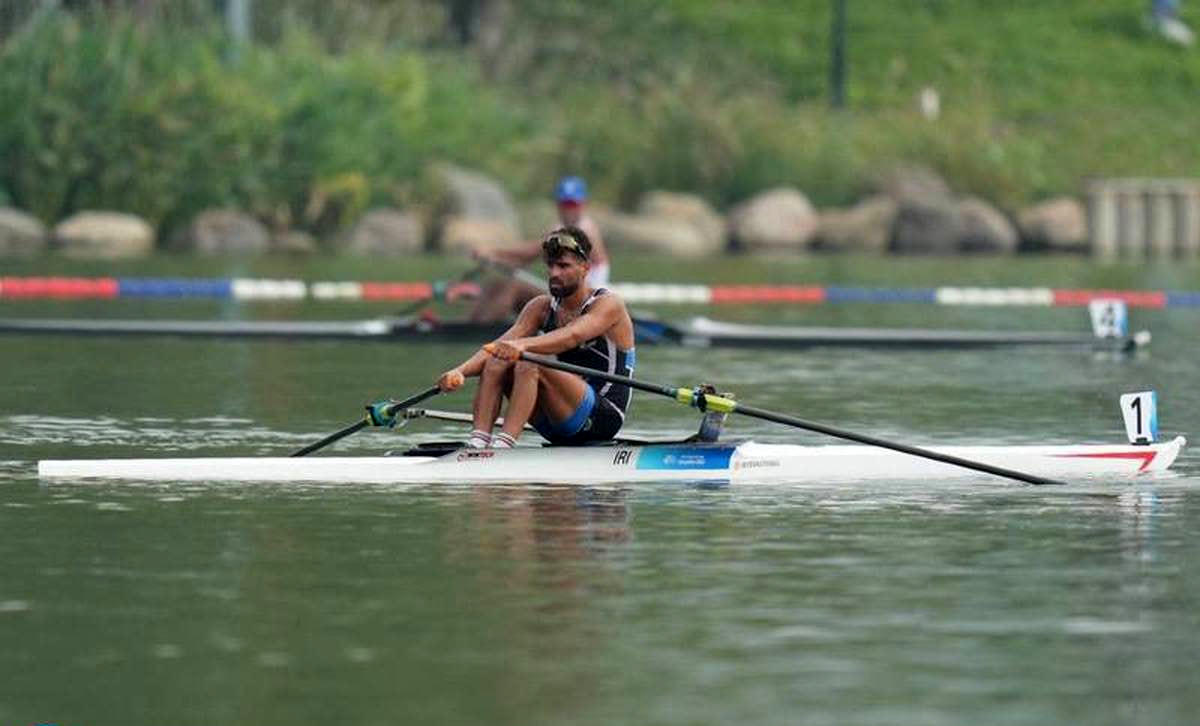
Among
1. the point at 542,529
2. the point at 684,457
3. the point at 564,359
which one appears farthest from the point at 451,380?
the point at 542,529

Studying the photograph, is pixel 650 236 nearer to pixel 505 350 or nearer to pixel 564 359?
pixel 564 359

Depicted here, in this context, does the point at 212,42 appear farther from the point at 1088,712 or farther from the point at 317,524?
the point at 1088,712

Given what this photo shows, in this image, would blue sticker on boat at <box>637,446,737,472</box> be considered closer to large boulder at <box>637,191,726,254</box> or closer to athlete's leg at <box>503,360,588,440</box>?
athlete's leg at <box>503,360,588,440</box>

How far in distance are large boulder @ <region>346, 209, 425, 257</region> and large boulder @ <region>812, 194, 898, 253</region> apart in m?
8.41

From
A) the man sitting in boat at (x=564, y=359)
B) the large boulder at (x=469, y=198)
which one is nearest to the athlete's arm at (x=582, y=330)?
the man sitting in boat at (x=564, y=359)

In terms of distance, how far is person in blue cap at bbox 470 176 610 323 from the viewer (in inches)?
1004

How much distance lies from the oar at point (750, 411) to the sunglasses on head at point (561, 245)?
60 cm

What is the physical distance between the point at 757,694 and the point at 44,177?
43819 millimetres

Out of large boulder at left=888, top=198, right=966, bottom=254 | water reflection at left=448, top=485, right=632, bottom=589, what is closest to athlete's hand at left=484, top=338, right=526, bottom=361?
water reflection at left=448, top=485, right=632, bottom=589

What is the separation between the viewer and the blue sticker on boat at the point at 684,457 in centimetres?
1680

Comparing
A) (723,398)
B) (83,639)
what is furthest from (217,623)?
(723,398)

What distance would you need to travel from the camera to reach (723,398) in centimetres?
1639

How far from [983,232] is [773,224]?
370 centimetres

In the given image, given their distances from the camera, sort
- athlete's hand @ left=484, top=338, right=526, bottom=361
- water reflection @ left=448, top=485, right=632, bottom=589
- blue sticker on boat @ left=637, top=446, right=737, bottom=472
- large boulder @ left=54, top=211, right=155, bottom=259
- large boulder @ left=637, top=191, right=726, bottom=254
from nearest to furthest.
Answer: water reflection @ left=448, top=485, right=632, bottom=589, athlete's hand @ left=484, top=338, right=526, bottom=361, blue sticker on boat @ left=637, top=446, right=737, bottom=472, large boulder @ left=54, top=211, right=155, bottom=259, large boulder @ left=637, top=191, right=726, bottom=254
